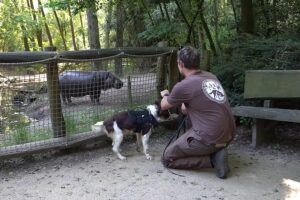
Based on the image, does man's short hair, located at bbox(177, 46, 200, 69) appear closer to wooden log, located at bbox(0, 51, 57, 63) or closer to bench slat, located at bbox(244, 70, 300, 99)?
bench slat, located at bbox(244, 70, 300, 99)

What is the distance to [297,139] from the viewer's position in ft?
20.4

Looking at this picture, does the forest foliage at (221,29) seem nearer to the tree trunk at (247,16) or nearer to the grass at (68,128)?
the tree trunk at (247,16)

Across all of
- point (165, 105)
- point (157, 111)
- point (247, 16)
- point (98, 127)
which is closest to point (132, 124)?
point (157, 111)

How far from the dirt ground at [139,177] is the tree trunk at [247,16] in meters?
3.87

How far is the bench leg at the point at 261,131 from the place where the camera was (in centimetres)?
589

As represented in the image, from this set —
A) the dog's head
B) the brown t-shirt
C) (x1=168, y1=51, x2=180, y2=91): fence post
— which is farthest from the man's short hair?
(x1=168, y1=51, x2=180, y2=91): fence post

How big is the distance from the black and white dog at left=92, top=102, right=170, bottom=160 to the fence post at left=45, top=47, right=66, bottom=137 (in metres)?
0.54

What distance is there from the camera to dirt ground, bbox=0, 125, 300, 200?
170 inches

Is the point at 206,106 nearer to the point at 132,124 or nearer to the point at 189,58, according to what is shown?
the point at 189,58

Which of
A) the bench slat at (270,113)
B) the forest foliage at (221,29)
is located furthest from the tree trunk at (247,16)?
the bench slat at (270,113)

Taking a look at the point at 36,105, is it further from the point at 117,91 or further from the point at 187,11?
the point at 187,11

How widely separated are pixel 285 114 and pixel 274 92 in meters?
0.35

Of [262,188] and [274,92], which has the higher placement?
[274,92]

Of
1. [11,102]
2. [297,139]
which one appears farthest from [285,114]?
[11,102]
